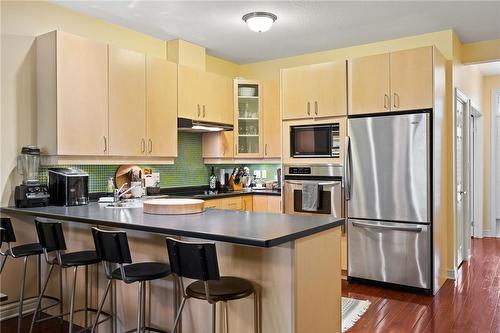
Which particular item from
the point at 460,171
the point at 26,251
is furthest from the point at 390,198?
the point at 26,251

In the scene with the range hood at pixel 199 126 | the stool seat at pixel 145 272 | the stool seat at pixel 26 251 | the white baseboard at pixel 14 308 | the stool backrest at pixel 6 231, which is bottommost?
the white baseboard at pixel 14 308

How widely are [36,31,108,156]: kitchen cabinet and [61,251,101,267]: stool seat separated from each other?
971 millimetres

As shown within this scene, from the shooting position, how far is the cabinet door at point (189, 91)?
4.43 m

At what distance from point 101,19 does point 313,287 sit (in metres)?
3.27

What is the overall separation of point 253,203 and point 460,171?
252 centimetres

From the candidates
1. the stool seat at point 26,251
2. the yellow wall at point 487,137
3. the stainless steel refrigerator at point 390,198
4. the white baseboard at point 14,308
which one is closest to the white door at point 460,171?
the stainless steel refrigerator at point 390,198

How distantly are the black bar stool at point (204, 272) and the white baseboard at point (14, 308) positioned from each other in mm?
2053

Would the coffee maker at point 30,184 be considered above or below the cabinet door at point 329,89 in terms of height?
below

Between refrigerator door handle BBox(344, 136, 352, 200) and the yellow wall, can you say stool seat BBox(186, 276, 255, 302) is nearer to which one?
refrigerator door handle BBox(344, 136, 352, 200)

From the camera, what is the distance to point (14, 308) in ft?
11.1

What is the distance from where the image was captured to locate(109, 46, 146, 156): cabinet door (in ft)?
12.3

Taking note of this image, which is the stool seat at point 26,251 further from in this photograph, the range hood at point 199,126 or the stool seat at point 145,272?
the range hood at point 199,126

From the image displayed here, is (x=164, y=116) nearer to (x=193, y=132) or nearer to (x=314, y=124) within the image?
(x=193, y=132)

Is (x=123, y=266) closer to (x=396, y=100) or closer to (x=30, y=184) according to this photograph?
(x=30, y=184)
